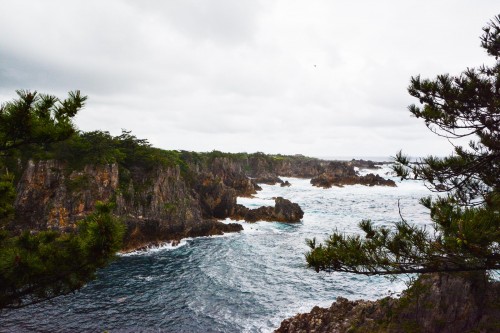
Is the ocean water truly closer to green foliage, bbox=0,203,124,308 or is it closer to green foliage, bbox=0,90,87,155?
green foliage, bbox=0,203,124,308

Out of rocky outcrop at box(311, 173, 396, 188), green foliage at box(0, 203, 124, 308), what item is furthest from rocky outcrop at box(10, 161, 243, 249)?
rocky outcrop at box(311, 173, 396, 188)

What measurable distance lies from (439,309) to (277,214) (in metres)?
33.5

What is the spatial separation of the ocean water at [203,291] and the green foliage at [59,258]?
3895 mm

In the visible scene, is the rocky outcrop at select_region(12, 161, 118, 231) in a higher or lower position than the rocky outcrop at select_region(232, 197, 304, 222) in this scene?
higher

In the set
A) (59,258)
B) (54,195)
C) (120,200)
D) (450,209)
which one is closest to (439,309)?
(450,209)

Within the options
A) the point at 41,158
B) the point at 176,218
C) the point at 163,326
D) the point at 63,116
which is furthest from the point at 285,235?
the point at 63,116

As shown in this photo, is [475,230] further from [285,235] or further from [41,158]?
[41,158]

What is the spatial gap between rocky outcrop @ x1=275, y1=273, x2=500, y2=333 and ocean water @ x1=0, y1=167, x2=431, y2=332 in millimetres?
5629

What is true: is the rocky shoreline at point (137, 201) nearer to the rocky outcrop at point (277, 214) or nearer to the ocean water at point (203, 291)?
the rocky outcrop at point (277, 214)

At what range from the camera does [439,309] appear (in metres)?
10.8

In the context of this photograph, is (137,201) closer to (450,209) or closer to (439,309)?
(439,309)

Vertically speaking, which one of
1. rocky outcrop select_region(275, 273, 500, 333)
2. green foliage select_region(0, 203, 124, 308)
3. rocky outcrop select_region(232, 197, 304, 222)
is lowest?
rocky outcrop select_region(232, 197, 304, 222)

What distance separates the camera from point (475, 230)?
16.1ft

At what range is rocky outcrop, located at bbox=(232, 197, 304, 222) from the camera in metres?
43.4
